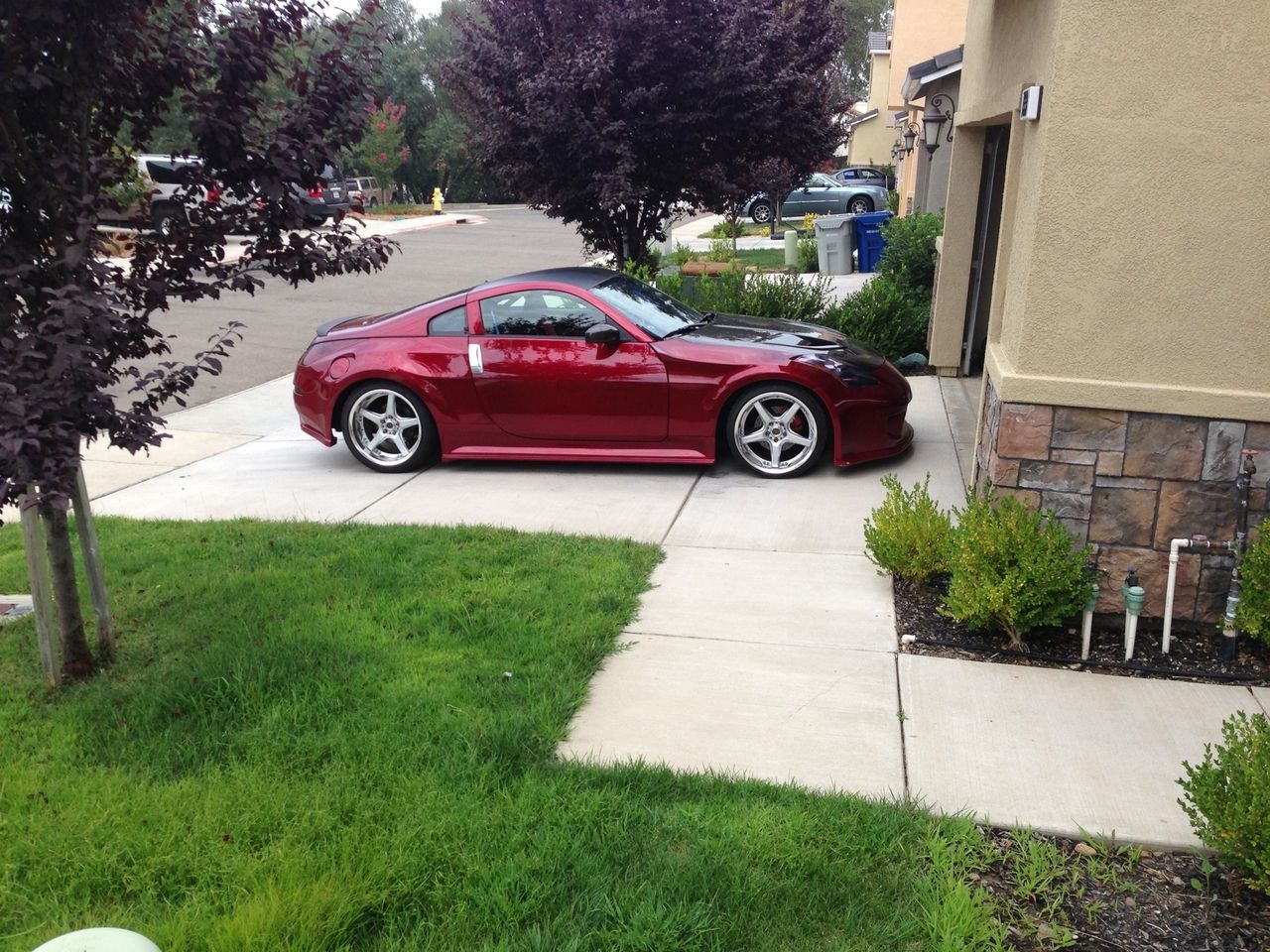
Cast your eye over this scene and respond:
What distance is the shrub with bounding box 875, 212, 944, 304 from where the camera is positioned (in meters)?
12.8

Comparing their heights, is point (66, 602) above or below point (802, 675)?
above

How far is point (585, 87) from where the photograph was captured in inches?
420

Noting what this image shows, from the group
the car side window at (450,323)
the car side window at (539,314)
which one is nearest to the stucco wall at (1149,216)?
the car side window at (539,314)

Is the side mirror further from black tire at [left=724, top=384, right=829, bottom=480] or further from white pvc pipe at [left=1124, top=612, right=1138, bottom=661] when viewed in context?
white pvc pipe at [left=1124, top=612, right=1138, bottom=661]

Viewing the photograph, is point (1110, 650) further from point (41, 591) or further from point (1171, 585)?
point (41, 591)

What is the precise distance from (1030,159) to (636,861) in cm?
382

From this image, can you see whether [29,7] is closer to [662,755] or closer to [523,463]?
[662,755]

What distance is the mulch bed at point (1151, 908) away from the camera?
312cm

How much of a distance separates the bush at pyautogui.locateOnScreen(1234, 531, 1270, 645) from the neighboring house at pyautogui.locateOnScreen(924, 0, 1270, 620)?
293mm

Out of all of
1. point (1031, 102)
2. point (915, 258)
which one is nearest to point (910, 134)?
point (915, 258)

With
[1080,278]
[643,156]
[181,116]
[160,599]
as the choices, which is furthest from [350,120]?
[643,156]

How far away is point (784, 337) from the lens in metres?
7.67

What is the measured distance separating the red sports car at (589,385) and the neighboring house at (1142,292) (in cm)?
205

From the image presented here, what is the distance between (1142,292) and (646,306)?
148 inches
